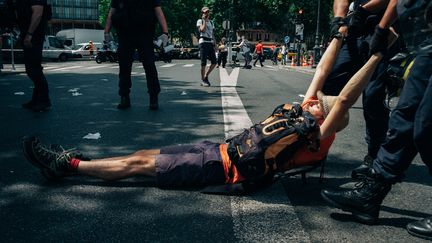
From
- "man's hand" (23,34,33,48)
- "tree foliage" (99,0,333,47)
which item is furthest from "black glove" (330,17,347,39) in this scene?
"tree foliage" (99,0,333,47)

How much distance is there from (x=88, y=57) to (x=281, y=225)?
36.2 metres

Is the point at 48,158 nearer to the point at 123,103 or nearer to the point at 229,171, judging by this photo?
the point at 229,171

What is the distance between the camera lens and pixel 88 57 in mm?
35938

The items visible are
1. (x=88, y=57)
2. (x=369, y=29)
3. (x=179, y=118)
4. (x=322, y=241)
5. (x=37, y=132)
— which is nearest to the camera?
(x=322, y=241)

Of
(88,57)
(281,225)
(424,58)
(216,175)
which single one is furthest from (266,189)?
(88,57)

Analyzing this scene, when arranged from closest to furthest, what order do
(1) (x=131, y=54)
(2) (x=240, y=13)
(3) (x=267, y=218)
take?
(3) (x=267, y=218)
(1) (x=131, y=54)
(2) (x=240, y=13)

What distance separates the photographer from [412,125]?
2.16m

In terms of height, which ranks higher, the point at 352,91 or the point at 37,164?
the point at 352,91

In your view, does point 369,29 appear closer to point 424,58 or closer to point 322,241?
point 424,58

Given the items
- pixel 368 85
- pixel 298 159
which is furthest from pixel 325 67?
pixel 298 159

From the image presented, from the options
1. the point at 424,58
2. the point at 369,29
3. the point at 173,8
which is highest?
the point at 173,8

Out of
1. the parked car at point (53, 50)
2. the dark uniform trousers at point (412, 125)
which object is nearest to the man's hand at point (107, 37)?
the dark uniform trousers at point (412, 125)

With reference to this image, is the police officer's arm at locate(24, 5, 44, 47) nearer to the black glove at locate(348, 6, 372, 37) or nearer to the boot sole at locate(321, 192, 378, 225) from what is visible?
the black glove at locate(348, 6, 372, 37)

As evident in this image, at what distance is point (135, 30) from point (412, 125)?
426 centimetres
